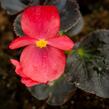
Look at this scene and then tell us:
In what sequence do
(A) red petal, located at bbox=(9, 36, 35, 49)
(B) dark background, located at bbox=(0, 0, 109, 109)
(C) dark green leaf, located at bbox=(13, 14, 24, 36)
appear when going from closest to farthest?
(A) red petal, located at bbox=(9, 36, 35, 49)
(C) dark green leaf, located at bbox=(13, 14, 24, 36)
(B) dark background, located at bbox=(0, 0, 109, 109)

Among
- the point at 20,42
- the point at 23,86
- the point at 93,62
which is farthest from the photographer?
the point at 23,86

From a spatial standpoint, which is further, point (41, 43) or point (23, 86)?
point (23, 86)

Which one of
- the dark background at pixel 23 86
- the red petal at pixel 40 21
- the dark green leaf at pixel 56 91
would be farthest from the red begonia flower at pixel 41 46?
the dark background at pixel 23 86

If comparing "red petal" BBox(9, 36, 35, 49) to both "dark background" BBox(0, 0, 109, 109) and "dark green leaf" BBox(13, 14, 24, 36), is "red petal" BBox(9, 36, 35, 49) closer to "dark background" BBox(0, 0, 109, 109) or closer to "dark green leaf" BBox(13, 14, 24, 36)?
"dark green leaf" BBox(13, 14, 24, 36)

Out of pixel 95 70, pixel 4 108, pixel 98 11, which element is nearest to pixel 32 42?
pixel 95 70

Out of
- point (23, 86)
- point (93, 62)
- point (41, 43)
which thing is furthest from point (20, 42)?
point (23, 86)

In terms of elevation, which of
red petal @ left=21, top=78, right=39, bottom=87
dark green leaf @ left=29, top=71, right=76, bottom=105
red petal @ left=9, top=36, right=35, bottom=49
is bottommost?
dark green leaf @ left=29, top=71, right=76, bottom=105

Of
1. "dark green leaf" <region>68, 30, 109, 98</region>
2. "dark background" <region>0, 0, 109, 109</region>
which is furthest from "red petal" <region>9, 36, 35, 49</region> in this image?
"dark background" <region>0, 0, 109, 109</region>

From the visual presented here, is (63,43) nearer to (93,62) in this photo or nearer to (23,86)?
(93,62)
